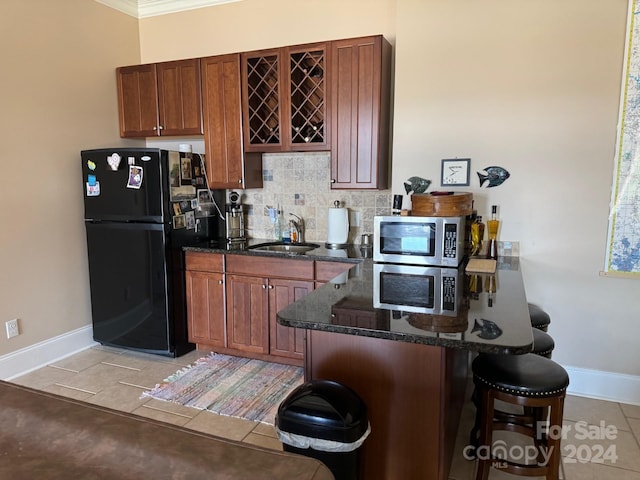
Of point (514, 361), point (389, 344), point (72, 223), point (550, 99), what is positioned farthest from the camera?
point (72, 223)

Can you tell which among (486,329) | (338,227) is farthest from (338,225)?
(486,329)

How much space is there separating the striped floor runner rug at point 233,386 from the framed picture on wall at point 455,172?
1.76 meters

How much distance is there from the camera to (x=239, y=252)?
3271 millimetres

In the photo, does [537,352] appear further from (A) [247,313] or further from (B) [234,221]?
(B) [234,221]

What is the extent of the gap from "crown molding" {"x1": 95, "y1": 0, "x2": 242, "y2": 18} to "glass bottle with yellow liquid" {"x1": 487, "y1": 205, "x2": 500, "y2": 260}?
2.82m

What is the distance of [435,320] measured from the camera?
1530 millimetres

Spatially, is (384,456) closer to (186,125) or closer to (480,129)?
(480,129)

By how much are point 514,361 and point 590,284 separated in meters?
1.26

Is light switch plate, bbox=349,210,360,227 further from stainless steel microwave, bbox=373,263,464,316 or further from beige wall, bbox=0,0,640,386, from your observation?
stainless steel microwave, bbox=373,263,464,316

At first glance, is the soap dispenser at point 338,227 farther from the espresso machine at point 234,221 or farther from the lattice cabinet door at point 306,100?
the espresso machine at point 234,221

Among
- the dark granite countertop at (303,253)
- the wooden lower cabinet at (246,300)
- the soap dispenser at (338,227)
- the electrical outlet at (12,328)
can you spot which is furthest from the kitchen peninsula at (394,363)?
the electrical outlet at (12,328)

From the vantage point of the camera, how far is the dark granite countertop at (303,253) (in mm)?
3039

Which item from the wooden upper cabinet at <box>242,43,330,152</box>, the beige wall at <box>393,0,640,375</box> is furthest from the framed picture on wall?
the wooden upper cabinet at <box>242,43,330,152</box>

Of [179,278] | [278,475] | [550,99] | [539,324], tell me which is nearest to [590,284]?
[539,324]
